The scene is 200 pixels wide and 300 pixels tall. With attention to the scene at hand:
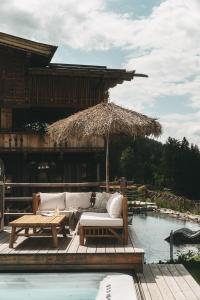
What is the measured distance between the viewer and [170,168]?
138 feet

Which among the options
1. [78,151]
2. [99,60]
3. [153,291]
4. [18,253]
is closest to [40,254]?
[18,253]

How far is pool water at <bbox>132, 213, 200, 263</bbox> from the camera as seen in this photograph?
1669 cm

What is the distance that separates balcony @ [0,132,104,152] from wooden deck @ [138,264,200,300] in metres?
13.7

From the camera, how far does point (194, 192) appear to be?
1578 inches

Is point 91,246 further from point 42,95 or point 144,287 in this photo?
point 42,95

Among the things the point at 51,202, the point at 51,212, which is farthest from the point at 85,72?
the point at 51,212

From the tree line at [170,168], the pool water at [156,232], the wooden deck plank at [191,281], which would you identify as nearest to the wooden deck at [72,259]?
the wooden deck plank at [191,281]

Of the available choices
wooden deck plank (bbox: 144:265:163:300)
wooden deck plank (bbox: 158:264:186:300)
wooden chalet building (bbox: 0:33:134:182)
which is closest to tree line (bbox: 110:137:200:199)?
wooden chalet building (bbox: 0:33:134:182)

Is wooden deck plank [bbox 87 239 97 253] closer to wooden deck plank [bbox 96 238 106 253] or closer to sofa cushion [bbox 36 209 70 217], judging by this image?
wooden deck plank [bbox 96 238 106 253]

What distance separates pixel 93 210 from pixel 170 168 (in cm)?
3189

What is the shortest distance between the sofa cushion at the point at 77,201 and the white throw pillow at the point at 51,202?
15 centimetres

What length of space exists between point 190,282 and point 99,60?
71.2 feet

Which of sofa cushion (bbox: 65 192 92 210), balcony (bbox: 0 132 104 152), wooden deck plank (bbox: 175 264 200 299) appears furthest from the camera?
balcony (bbox: 0 132 104 152)

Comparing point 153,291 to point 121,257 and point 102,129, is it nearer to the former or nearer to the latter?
point 121,257
